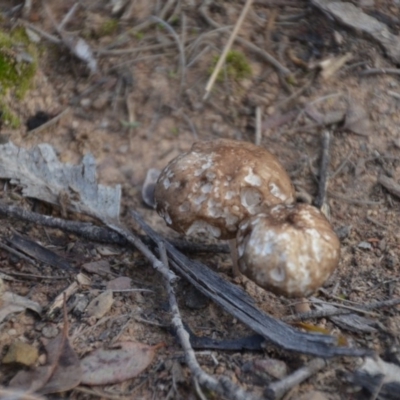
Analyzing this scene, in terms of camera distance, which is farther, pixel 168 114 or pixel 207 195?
pixel 168 114

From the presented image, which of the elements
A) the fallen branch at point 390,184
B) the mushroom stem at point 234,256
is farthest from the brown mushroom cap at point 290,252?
→ the fallen branch at point 390,184

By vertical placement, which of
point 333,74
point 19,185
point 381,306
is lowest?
point 381,306

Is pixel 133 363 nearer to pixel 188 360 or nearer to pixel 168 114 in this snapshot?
pixel 188 360

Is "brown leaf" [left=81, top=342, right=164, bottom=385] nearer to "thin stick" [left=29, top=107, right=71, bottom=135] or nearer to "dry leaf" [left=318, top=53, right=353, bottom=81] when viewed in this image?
"thin stick" [left=29, top=107, right=71, bottom=135]

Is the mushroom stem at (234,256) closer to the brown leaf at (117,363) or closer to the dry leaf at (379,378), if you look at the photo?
the brown leaf at (117,363)

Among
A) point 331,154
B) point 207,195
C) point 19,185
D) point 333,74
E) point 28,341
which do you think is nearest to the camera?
point 28,341

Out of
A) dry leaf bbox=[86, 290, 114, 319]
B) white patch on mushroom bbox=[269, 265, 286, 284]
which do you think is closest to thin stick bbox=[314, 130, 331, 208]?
white patch on mushroom bbox=[269, 265, 286, 284]

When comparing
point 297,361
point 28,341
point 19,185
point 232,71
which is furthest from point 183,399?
point 232,71
